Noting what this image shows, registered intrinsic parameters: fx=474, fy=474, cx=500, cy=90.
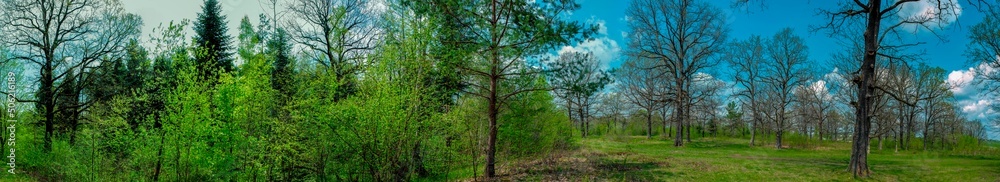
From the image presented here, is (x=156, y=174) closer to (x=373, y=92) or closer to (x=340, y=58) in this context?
(x=373, y=92)

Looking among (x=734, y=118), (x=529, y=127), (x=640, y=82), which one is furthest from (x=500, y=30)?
(x=734, y=118)

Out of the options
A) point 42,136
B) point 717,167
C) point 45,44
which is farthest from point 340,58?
point 42,136

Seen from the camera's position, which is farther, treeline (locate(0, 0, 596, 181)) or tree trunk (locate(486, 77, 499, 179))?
tree trunk (locate(486, 77, 499, 179))

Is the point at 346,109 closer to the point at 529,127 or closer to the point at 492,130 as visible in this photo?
the point at 492,130

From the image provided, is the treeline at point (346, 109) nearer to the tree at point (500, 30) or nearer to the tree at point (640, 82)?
the tree at point (500, 30)

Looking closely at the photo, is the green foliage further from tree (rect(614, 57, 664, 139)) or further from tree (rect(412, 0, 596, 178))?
tree (rect(614, 57, 664, 139))

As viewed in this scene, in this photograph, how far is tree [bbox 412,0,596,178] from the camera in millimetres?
9727

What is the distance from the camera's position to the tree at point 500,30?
973cm

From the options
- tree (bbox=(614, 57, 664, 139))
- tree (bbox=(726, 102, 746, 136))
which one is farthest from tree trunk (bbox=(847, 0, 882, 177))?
tree (bbox=(726, 102, 746, 136))

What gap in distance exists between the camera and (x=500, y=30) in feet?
33.4

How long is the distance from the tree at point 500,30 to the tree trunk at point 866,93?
6.56 metres

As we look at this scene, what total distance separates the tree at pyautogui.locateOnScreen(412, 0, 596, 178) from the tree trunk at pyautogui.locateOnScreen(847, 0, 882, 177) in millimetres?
6564

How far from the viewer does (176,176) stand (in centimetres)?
909

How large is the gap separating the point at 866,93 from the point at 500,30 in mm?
8599
